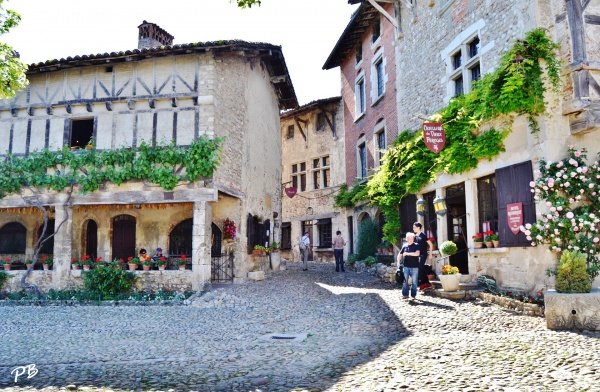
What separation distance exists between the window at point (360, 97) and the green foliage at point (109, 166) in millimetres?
8073

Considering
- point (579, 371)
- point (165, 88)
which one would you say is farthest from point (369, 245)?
point (579, 371)

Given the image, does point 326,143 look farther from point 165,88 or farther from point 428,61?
point 165,88

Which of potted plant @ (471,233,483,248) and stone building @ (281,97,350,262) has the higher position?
stone building @ (281,97,350,262)

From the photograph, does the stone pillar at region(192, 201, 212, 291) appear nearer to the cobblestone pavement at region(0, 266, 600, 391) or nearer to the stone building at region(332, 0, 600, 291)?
the cobblestone pavement at region(0, 266, 600, 391)

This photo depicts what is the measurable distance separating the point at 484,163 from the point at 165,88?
7.78 m

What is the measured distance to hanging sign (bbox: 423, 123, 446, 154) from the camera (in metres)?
10.3

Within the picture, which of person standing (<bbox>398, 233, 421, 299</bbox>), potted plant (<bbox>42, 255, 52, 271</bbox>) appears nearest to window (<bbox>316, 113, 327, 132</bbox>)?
potted plant (<bbox>42, 255, 52, 271</bbox>)

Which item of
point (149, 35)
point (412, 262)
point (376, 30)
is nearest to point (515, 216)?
point (412, 262)

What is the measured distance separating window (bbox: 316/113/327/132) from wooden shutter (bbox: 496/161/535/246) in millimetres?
12969

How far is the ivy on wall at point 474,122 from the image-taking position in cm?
805

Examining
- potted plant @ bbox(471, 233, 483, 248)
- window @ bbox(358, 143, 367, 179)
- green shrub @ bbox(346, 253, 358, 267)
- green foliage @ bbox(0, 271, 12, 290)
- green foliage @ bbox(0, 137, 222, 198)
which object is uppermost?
window @ bbox(358, 143, 367, 179)

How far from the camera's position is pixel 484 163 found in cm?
951

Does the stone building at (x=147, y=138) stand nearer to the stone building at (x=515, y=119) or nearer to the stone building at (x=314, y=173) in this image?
the stone building at (x=515, y=119)

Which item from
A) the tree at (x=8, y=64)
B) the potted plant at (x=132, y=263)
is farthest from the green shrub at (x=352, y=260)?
the tree at (x=8, y=64)
